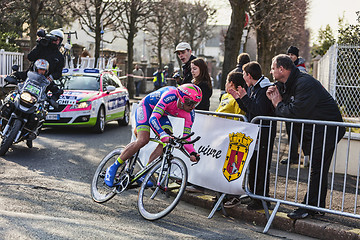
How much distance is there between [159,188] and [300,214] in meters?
Result: 1.71

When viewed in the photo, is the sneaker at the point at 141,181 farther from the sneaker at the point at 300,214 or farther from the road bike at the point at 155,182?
the sneaker at the point at 300,214

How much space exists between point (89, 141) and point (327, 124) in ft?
23.8

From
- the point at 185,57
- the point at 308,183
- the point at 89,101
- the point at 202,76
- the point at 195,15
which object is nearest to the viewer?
the point at 308,183

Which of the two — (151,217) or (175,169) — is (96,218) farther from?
(175,169)

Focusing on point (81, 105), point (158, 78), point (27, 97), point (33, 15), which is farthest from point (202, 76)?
point (158, 78)

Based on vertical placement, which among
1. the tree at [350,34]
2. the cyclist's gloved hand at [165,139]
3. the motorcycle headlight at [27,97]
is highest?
the tree at [350,34]

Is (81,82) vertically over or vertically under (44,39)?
under

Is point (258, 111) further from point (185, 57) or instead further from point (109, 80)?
point (109, 80)

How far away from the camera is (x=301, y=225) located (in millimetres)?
6480

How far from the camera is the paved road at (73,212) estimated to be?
5438mm

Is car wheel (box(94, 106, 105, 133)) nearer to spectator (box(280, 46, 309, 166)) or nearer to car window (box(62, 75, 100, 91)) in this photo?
car window (box(62, 75, 100, 91))

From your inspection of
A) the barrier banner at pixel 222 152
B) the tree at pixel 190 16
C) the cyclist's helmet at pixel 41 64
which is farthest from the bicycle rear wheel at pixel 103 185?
the tree at pixel 190 16

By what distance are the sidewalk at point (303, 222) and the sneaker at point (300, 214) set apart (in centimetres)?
5

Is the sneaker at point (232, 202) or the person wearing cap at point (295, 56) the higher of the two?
the person wearing cap at point (295, 56)
